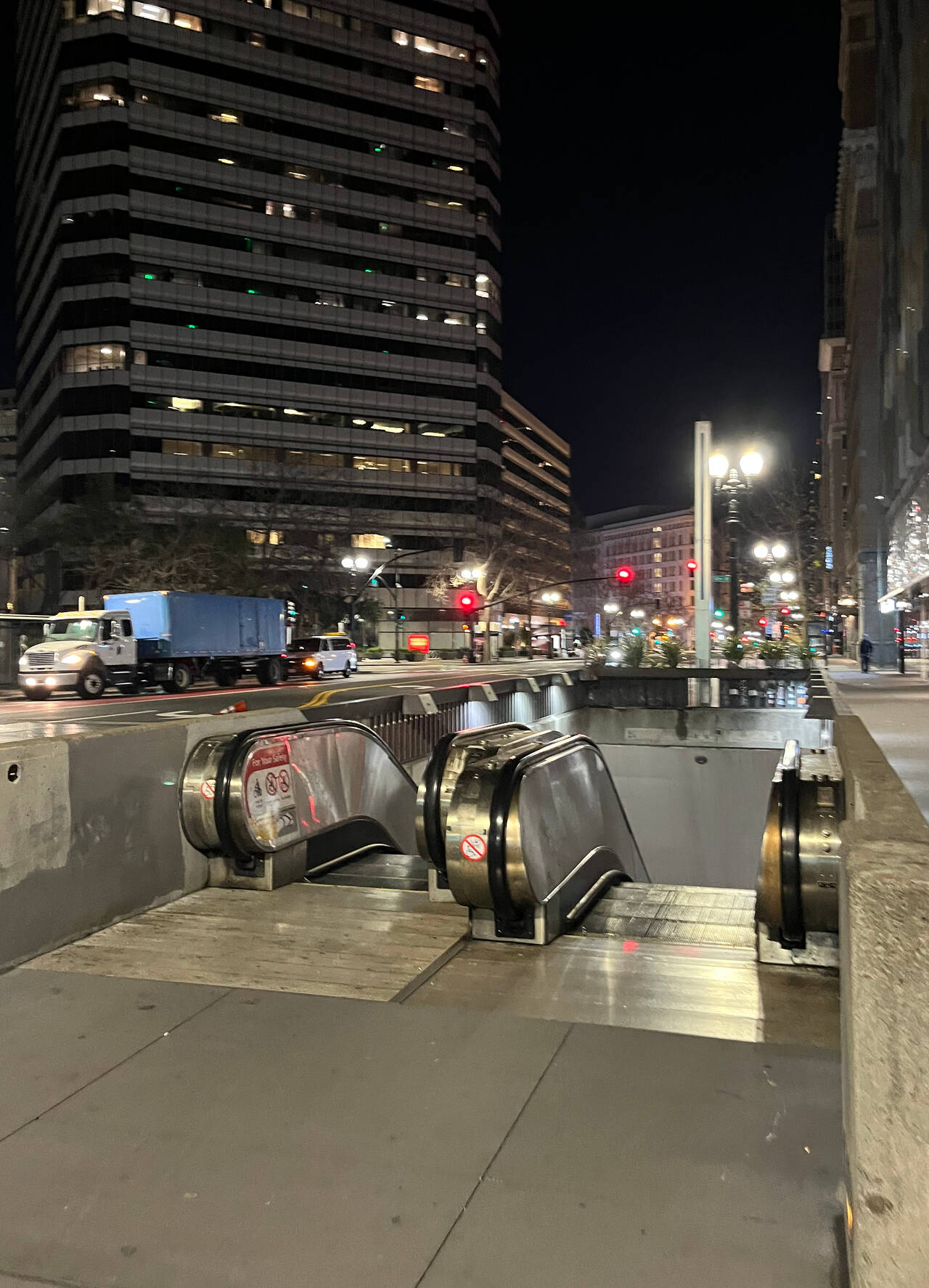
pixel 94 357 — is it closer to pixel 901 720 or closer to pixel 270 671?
pixel 270 671

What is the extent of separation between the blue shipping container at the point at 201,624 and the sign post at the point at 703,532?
54.4 feet

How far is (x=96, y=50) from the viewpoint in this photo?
82312mm

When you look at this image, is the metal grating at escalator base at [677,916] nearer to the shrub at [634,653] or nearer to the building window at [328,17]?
the shrub at [634,653]

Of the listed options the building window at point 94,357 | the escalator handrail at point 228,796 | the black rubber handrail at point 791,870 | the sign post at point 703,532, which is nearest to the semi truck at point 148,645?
the sign post at point 703,532

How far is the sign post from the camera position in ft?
86.2

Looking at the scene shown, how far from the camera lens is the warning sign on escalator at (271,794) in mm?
7027

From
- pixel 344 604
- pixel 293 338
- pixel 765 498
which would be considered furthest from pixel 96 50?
pixel 765 498

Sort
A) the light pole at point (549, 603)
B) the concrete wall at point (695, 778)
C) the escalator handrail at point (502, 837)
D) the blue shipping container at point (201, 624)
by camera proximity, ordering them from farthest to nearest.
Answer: the light pole at point (549, 603)
the blue shipping container at point (201, 624)
the concrete wall at point (695, 778)
the escalator handrail at point (502, 837)

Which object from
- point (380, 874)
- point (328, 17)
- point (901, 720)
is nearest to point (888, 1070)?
point (380, 874)

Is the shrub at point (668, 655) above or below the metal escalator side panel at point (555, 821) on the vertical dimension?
above

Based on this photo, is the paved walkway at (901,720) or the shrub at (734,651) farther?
the shrub at (734,651)

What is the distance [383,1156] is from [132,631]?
3049 centimetres

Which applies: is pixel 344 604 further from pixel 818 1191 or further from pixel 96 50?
pixel 818 1191

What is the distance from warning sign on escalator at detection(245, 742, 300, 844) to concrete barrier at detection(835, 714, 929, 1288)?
516cm
